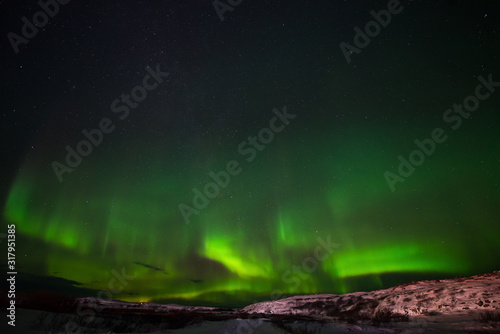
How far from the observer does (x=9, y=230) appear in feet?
30.4

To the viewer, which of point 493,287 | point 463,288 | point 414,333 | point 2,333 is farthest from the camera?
point 463,288

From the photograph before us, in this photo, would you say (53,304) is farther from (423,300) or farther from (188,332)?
(423,300)

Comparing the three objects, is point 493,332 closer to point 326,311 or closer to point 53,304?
point 53,304

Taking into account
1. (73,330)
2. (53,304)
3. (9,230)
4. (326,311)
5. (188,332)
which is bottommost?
(326,311)

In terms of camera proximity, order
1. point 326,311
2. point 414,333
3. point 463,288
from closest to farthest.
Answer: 1. point 414,333
2. point 463,288
3. point 326,311

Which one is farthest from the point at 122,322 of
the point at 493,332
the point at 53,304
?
the point at 493,332

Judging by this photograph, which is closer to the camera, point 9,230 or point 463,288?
point 9,230

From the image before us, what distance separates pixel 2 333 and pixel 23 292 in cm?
1157

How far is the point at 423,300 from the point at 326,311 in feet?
42.2

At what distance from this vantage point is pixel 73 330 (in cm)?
701

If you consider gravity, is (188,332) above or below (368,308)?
above

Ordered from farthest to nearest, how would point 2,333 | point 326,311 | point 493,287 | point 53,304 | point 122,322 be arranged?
point 326,311 < point 493,287 < point 53,304 < point 122,322 < point 2,333

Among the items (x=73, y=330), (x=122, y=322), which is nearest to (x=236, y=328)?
(x=73, y=330)

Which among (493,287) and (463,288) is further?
(463,288)
